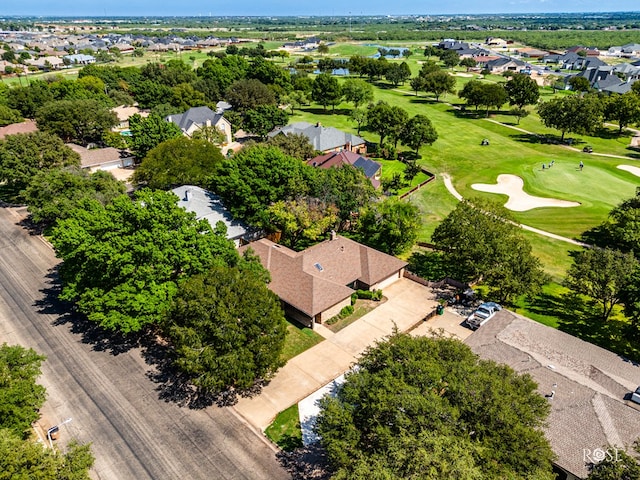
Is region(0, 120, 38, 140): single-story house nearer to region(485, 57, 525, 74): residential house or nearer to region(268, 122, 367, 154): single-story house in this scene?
region(268, 122, 367, 154): single-story house

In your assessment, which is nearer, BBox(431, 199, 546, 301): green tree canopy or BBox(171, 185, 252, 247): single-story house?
Answer: BBox(431, 199, 546, 301): green tree canopy

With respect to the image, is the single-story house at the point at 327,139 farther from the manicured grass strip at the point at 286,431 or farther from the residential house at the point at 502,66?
the residential house at the point at 502,66

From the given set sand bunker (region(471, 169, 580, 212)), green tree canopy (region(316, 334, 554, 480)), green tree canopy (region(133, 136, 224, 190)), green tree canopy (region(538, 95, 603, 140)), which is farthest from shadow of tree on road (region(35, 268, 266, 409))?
green tree canopy (region(538, 95, 603, 140))

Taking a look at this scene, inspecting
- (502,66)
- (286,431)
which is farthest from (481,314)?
(502,66)

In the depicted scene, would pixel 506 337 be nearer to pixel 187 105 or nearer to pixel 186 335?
pixel 186 335

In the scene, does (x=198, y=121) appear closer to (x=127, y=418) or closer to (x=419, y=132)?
(x=419, y=132)

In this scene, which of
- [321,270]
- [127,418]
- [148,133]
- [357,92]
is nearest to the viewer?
[127,418]

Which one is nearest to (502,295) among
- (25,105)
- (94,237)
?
(94,237)
